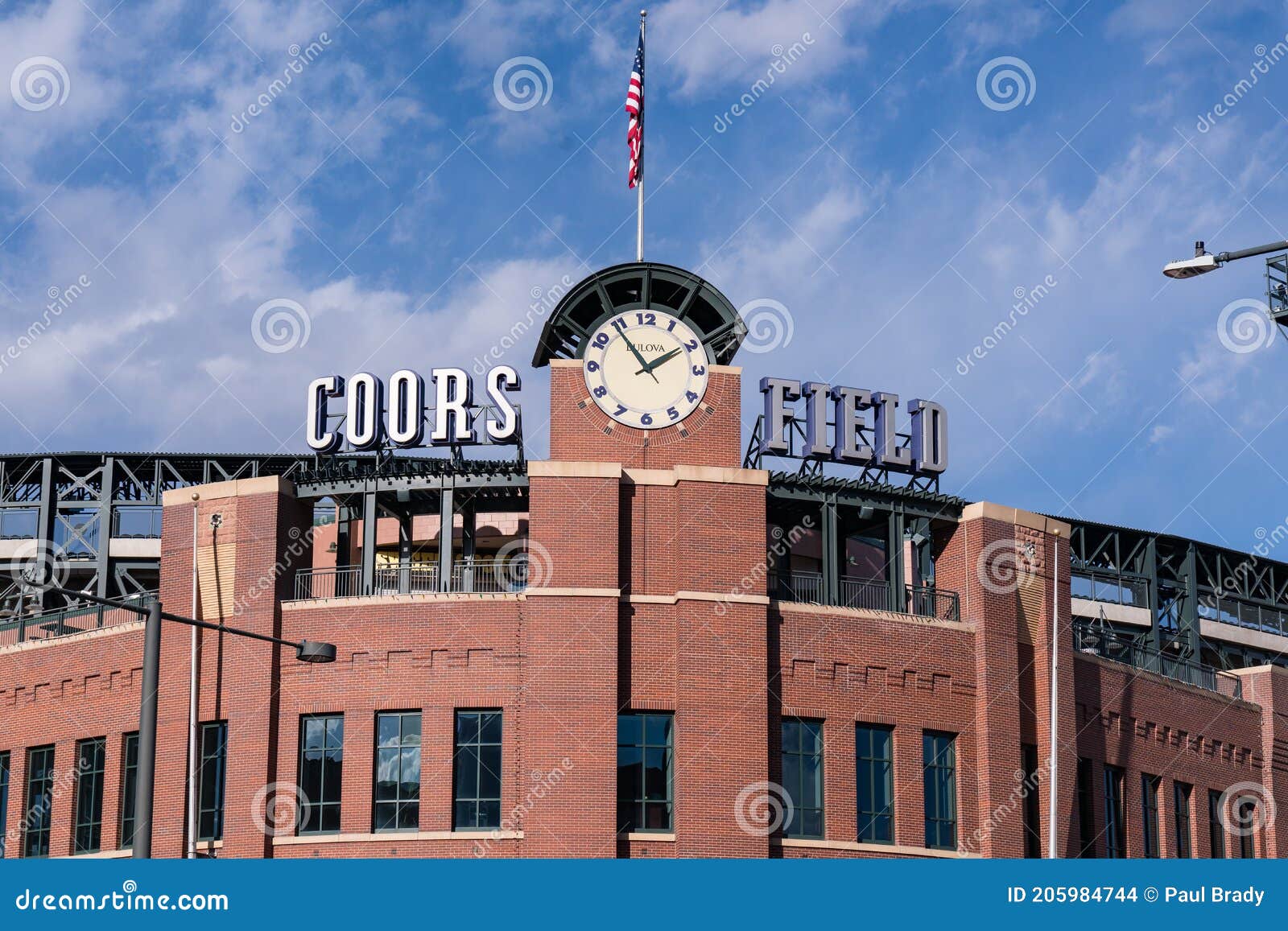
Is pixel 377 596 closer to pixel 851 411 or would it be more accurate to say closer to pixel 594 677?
pixel 594 677

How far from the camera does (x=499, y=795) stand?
48.3m

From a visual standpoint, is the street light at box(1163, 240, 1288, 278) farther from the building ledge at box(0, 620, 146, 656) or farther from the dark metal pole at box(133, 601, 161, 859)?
the building ledge at box(0, 620, 146, 656)

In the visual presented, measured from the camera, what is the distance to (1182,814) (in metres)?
59.6

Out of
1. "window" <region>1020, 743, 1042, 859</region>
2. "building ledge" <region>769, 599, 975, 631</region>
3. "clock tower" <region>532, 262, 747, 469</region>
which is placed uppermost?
"clock tower" <region>532, 262, 747, 469</region>

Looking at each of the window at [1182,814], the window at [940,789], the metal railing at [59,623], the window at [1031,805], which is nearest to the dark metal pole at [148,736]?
the metal railing at [59,623]

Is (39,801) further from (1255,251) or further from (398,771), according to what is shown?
(1255,251)

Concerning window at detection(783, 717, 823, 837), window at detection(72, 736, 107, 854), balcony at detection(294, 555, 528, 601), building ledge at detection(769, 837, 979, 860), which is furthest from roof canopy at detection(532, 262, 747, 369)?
window at detection(72, 736, 107, 854)

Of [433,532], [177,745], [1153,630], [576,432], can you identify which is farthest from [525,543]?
[1153,630]

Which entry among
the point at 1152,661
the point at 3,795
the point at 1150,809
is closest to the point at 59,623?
the point at 3,795

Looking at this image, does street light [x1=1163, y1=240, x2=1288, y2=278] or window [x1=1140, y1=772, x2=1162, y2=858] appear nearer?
street light [x1=1163, y1=240, x2=1288, y2=278]

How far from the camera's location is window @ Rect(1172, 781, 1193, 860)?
5916cm

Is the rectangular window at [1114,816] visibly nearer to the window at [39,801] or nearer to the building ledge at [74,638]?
the building ledge at [74,638]

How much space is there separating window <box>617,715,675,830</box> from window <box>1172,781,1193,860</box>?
18.5m

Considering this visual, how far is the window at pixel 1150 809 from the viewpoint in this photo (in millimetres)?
57406
